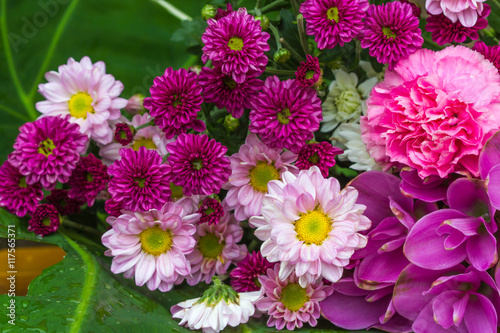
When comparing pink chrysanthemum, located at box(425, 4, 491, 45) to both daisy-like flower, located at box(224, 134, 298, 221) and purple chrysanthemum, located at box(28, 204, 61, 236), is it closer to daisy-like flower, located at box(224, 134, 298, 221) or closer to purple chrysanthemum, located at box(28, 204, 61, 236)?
daisy-like flower, located at box(224, 134, 298, 221)

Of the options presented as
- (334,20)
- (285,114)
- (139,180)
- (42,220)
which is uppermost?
(334,20)

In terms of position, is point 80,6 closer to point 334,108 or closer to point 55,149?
point 55,149

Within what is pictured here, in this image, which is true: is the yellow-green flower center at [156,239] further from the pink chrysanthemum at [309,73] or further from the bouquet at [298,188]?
the pink chrysanthemum at [309,73]

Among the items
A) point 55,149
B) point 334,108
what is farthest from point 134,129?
point 334,108

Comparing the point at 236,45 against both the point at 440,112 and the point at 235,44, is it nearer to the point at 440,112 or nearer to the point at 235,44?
the point at 235,44

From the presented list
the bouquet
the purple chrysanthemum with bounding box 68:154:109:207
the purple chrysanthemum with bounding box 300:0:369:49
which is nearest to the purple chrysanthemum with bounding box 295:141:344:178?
the bouquet

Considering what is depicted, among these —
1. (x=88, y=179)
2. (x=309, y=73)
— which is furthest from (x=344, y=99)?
(x=88, y=179)
